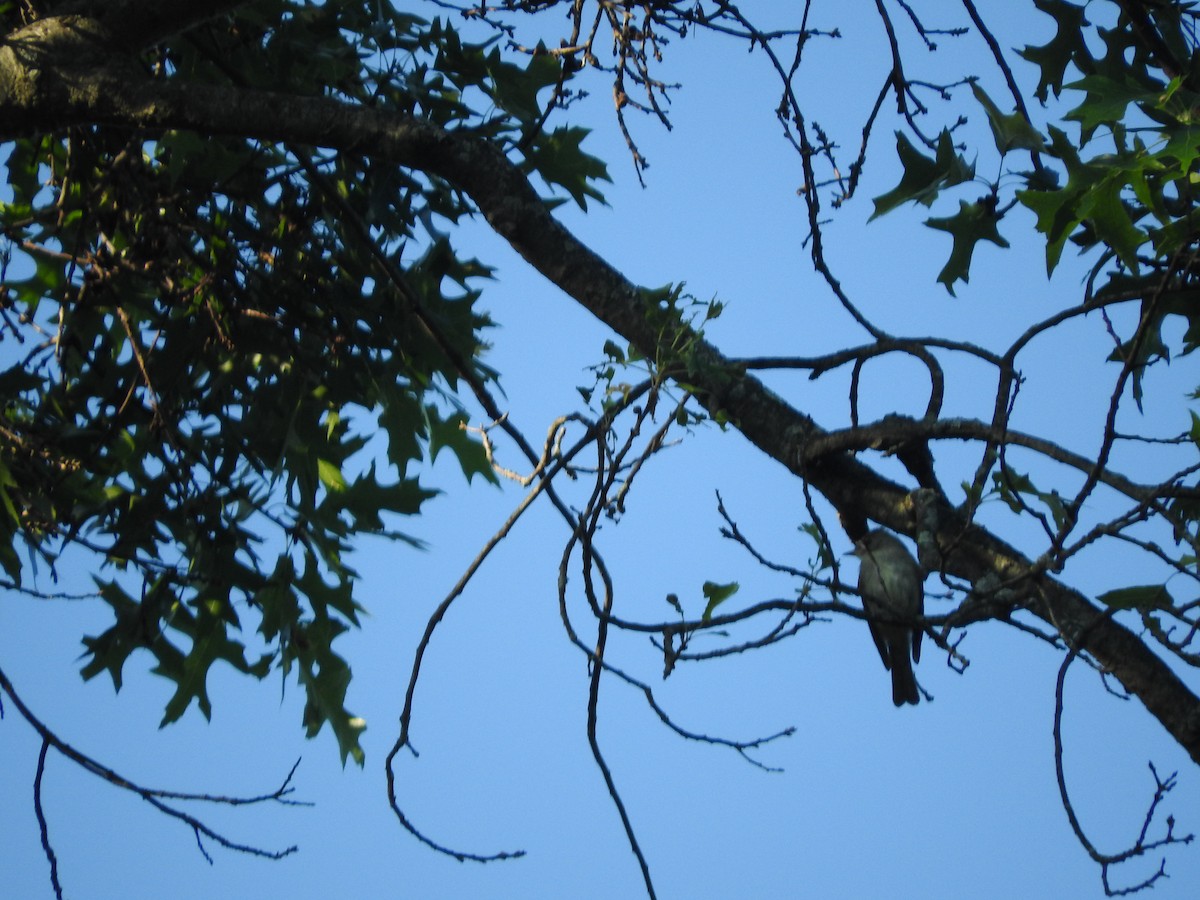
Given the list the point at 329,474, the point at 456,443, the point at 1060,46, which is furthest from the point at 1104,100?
the point at 329,474

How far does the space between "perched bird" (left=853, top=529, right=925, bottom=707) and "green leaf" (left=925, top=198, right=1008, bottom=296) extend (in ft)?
2.62

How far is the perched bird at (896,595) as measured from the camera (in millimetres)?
3475

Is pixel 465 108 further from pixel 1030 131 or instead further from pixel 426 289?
pixel 1030 131

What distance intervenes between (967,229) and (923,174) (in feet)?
0.59

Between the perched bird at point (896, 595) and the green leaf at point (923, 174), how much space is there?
0.95m

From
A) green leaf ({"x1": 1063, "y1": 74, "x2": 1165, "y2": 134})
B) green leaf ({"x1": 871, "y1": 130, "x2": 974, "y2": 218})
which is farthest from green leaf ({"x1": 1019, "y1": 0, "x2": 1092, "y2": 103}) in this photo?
green leaf ({"x1": 871, "y1": 130, "x2": 974, "y2": 218})

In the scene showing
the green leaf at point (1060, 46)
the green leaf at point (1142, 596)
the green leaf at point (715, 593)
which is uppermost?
the green leaf at point (1060, 46)

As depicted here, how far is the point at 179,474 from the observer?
3.12 meters

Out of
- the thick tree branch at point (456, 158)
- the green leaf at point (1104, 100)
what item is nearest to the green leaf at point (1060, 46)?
the green leaf at point (1104, 100)

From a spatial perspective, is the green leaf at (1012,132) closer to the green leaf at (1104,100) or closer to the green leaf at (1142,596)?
the green leaf at (1104,100)

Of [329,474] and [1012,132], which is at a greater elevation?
[329,474]

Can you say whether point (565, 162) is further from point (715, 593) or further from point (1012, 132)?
point (715, 593)

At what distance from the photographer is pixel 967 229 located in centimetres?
268

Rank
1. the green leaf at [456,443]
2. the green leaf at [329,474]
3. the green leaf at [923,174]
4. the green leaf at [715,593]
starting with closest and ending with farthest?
the green leaf at [715,593] < the green leaf at [923,174] < the green leaf at [329,474] < the green leaf at [456,443]
